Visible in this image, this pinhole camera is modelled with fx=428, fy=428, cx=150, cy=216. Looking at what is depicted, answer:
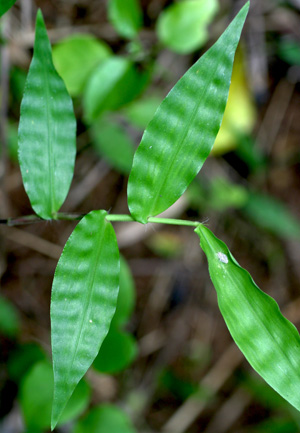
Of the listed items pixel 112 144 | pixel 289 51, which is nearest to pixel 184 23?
pixel 112 144

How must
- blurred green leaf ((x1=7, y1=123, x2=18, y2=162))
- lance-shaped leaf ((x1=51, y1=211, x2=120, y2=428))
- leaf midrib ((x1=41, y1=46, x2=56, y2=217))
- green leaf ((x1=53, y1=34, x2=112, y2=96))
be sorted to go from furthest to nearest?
1. blurred green leaf ((x1=7, y1=123, x2=18, y2=162))
2. green leaf ((x1=53, y1=34, x2=112, y2=96))
3. leaf midrib ((x1=41, y1=46, x2=56, y2=217))
4. lance-shaped leaf ((x1=51, y1=211, x2=120, y2=428))

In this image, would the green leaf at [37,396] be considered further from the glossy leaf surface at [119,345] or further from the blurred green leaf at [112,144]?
the blurred green leaf at [112,144]

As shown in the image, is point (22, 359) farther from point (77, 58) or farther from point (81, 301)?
point (77, 58)

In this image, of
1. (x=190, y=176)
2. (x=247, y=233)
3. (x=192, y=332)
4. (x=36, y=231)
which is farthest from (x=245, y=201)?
(x=190, y=176)

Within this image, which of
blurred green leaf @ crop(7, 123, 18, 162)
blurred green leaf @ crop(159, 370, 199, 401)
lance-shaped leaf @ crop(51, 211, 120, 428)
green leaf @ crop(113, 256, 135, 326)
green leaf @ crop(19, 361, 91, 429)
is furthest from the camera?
blurred green leaf @ crop(159, 370, 199, 401)

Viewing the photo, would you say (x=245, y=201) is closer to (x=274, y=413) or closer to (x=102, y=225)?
(x=274, y=413)

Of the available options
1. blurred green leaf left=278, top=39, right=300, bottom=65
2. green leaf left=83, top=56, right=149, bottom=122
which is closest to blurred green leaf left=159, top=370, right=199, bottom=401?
green leaf left=83, top=56, right=149, bottom=122

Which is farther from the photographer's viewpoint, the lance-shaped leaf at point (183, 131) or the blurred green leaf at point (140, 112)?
the blurred green leaf at point (140, 112)

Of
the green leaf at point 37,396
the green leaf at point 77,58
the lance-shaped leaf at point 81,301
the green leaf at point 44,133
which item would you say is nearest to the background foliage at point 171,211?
the green leaf at point 77,58

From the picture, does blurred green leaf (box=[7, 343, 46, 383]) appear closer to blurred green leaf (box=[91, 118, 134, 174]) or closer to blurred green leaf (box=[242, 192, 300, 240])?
blurred green leaf (box=[91, 118, 134, 174])
